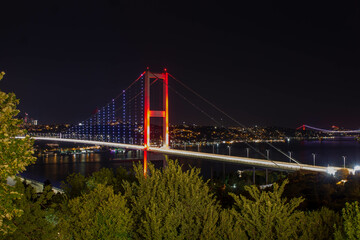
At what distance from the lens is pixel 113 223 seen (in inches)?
177

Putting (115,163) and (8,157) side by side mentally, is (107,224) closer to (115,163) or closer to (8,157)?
(8,157)

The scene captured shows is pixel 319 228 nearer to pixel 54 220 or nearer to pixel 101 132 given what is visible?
pixel 54 220

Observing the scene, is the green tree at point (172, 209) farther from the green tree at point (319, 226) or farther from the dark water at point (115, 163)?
the dark water at point (115, 163)

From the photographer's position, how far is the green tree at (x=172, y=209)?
→ 4320 millimetres

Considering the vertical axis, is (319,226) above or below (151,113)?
below

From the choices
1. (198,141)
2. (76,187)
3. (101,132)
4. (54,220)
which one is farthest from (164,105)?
(198,141)

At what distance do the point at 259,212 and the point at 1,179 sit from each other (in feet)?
10.2

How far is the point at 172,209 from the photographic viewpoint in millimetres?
4891

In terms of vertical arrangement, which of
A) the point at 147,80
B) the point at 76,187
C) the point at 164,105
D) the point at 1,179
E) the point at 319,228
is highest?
the point at 147,80

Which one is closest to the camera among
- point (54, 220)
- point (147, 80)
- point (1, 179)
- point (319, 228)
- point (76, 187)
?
point (1, 179)

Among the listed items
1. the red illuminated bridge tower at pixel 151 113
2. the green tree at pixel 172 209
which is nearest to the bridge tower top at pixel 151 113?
the red illuminated bridge tower at pixel 151 113

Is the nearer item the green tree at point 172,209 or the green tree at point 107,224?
the green tree at point 172,209

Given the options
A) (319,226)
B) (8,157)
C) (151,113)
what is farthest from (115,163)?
(8,157)

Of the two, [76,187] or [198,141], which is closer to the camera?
[76,187]
